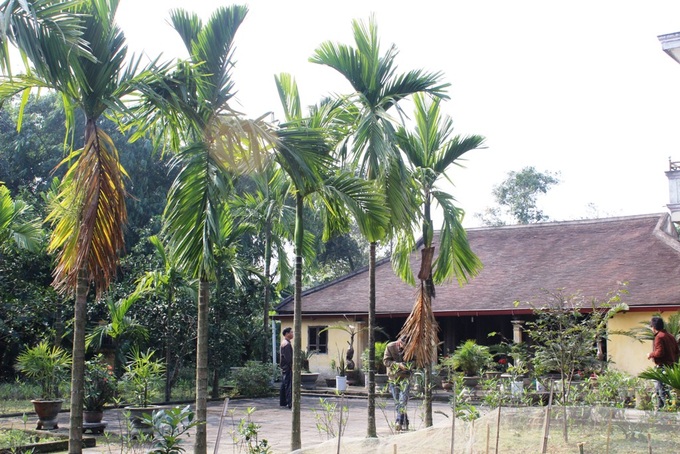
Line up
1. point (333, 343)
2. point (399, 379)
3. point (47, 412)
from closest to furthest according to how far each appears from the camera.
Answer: point (47, 412) < point (399, 379) < point (333, 343)

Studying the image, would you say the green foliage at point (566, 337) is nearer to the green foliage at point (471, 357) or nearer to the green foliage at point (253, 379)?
the green foliage at point (471, 357)

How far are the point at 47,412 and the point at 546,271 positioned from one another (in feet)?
53.0

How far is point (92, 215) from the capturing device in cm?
750

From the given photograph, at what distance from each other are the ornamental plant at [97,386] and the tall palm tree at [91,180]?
4.67 meters

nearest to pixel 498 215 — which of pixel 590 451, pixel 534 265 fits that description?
pixel 534 265

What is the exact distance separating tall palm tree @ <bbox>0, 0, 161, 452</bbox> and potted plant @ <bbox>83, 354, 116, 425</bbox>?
15.4 ft

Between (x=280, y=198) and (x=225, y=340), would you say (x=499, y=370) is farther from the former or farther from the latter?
(x=280, y=198)

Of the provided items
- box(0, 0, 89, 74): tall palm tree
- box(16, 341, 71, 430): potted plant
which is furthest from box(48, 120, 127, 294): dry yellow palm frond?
box(16, 341, 71, 430): potted plant

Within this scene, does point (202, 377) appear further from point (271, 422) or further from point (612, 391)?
point (271, 422)

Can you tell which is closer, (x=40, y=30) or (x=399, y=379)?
(x=40, y=30)

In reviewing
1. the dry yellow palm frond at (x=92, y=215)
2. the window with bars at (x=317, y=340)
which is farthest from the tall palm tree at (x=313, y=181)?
the window with bars at (x=317, y=340)

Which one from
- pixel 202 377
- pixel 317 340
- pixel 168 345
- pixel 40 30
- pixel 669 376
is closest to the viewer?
pixel 40 30

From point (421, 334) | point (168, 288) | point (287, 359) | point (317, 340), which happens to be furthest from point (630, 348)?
point (168, 288)

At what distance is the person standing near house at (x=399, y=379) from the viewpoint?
1154cm
